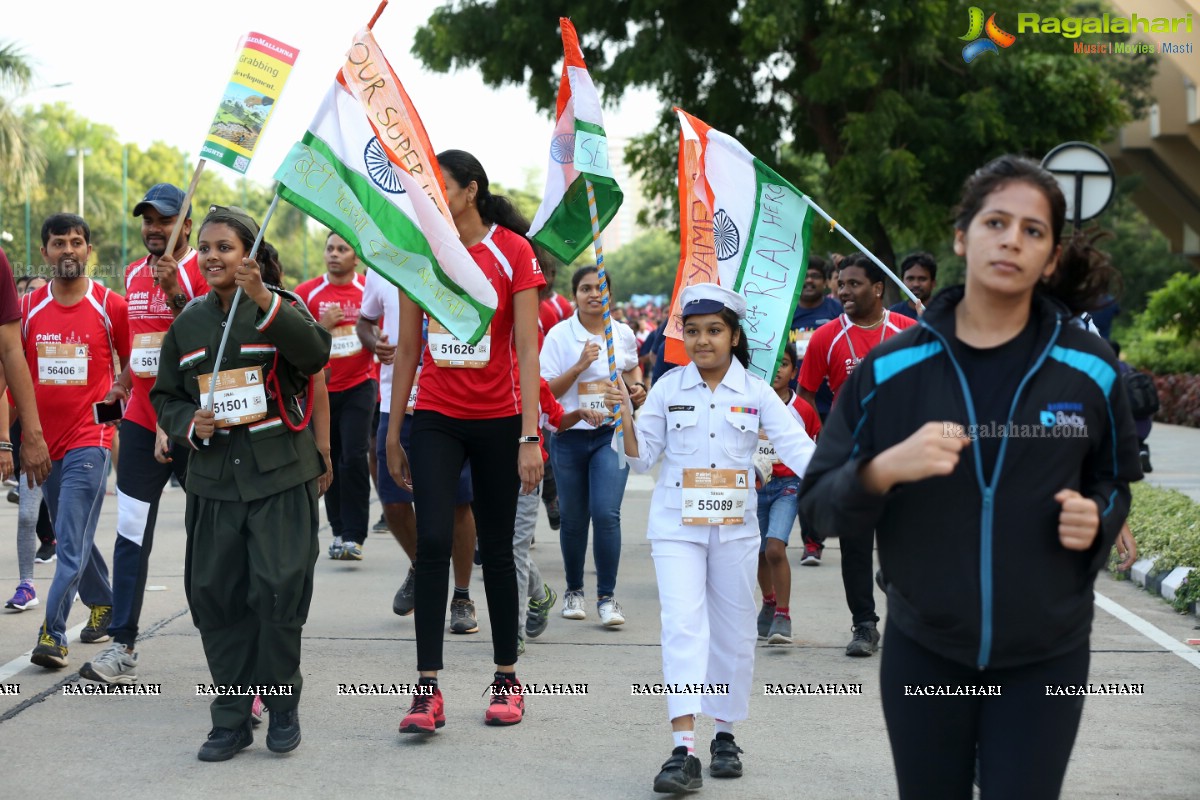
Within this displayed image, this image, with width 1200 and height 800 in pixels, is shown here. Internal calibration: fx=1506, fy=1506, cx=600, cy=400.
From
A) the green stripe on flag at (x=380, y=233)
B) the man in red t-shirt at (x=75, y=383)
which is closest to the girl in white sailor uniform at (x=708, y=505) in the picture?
the green stripe on flag at (x=380, y=233)

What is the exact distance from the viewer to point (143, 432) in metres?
6.36

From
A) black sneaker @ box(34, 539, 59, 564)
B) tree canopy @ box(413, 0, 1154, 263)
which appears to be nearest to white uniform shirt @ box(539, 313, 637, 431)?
black sneaker @ box(34, 539, 59, 564)

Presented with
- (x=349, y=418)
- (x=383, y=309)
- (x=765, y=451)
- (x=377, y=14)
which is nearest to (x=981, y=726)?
(x=377, y=14)

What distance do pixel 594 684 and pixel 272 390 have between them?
2030 mm

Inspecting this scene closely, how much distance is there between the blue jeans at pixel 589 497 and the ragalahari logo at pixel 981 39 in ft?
58.3

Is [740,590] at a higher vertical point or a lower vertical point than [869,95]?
lower

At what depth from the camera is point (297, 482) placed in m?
5.46

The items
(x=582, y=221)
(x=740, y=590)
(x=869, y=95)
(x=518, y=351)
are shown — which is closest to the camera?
(x=740, y=590)

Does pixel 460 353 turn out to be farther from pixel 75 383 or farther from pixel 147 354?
pixel 75 383

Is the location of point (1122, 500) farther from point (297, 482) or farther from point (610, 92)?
point (610, 92)

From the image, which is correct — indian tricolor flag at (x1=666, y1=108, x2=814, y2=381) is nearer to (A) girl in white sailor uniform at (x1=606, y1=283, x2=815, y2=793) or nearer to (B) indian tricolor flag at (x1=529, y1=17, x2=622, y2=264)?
(B) indian tricolor flag at (x1=529, y1=17, x2=622, y2=264)

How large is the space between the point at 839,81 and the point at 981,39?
2589mm

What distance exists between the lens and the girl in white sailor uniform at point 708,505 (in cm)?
513

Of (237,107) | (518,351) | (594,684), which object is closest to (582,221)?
(518,351)
